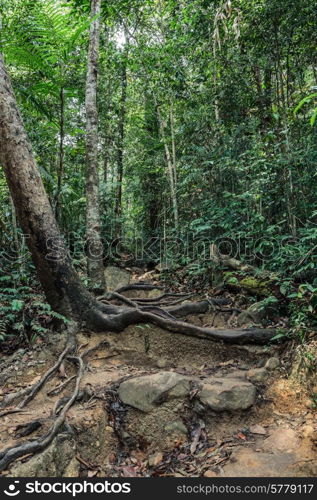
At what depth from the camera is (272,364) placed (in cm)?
407

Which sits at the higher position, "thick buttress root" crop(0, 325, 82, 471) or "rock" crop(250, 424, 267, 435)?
"thick buttress root" crop(0, 325, 82, 471)

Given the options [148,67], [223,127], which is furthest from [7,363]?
[148,67]

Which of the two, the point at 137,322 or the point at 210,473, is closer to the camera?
the point at 210,473

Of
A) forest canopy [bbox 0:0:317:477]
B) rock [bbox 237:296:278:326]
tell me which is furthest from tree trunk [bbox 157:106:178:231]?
rock [bbox 237:296:278:326]

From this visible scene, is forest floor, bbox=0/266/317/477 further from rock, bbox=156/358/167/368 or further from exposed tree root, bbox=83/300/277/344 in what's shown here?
exposed tree root, bbox=83/300/277/344

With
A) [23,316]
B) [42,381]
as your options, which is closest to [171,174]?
[23,316]

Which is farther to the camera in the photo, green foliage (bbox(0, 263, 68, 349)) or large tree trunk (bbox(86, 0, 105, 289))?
large tree trunk (bbox(86, 0, 105, 289))

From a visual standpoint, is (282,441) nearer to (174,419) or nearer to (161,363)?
(174,419)

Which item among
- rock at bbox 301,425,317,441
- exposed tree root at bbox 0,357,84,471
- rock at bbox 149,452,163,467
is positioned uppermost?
exposed tree root at bbox 0,357,84,471

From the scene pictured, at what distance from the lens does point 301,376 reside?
3688 millimetres

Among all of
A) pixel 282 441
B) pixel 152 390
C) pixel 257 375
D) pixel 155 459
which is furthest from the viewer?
pixel 257 375

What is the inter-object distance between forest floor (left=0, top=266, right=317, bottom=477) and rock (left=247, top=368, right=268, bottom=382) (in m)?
0.01

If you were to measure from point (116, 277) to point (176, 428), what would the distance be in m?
5.11

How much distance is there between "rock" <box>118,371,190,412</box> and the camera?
362 centimetres
